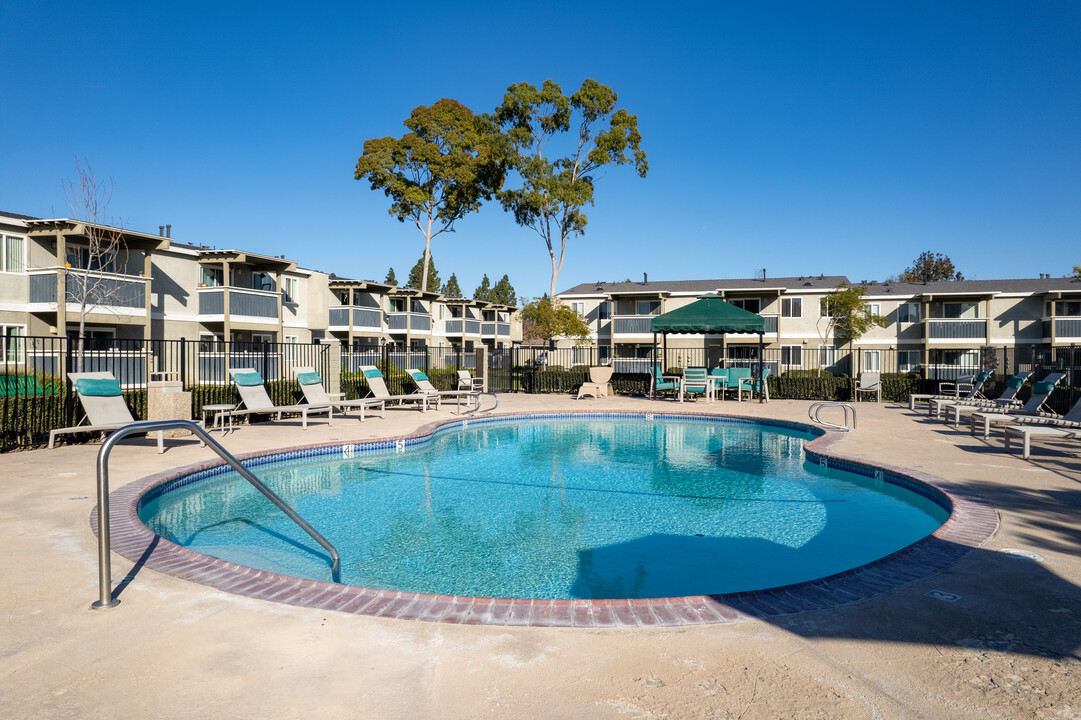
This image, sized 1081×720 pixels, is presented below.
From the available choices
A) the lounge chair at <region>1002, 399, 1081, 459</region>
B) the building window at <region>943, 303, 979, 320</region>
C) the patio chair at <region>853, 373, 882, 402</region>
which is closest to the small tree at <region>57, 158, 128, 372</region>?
the lounge chair at <region>1002, 399, 1081, 459</region>

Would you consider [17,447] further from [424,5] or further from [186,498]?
[424,5]

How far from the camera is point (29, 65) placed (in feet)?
61.4

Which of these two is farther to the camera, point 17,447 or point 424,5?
point 424,5

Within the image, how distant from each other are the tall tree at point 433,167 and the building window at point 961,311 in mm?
26946

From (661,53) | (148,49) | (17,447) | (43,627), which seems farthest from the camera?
(661,53)

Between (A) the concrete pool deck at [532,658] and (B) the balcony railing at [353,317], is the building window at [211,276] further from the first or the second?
(A) the concrete pool deck at [532,658]

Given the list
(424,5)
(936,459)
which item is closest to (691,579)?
(936,459)

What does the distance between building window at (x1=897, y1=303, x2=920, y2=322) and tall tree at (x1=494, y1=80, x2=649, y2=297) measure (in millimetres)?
17144

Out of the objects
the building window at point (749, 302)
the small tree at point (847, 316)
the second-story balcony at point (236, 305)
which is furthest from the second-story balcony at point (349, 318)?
the small tree at point (847, 316)

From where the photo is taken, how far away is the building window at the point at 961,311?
34.2 metres

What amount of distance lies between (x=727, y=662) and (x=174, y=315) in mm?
26688

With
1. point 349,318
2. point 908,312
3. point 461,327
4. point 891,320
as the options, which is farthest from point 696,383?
point 461,327

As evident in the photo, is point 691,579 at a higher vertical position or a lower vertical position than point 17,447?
lower

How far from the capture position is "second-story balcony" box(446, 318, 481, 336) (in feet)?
142
